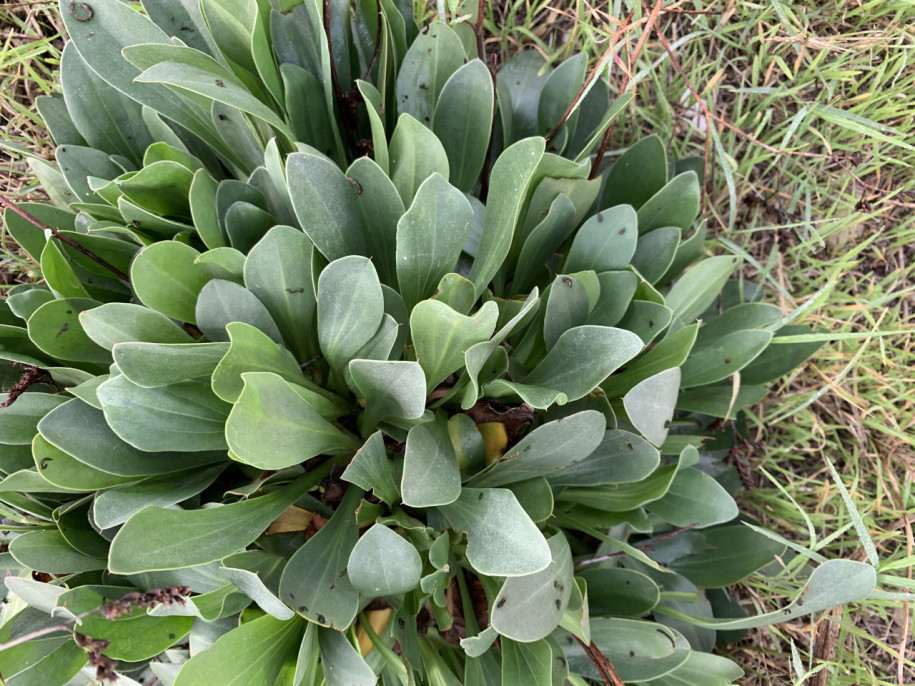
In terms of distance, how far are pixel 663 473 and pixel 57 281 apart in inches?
30.3

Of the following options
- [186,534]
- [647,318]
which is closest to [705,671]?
[647,318]

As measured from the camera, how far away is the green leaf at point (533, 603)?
2.30 ft

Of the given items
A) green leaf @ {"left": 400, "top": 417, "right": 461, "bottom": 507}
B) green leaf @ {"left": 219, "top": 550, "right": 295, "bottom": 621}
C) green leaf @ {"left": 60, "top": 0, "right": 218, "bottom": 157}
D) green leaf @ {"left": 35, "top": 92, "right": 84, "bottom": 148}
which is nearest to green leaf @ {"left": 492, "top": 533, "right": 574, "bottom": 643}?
green leaf @ {"left": 400, "top": 417, "right": 461, "bottom": 507}

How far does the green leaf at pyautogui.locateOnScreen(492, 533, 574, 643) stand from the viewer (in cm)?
70

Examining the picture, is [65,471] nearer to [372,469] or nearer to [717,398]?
[372,469]

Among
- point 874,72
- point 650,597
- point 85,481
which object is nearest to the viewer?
point 85,481

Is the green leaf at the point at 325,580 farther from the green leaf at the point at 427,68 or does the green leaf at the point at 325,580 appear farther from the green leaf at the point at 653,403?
the green leaf at the point at 427,68

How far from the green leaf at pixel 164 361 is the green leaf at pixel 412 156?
0.29 m

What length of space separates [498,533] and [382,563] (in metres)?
0.12

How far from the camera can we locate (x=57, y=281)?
81 centimetres

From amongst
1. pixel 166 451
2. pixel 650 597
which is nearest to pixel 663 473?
pixel 650 597

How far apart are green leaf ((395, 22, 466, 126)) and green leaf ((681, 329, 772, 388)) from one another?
514 millimetres

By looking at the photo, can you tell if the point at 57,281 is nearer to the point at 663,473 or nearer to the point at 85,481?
the point at 85,481

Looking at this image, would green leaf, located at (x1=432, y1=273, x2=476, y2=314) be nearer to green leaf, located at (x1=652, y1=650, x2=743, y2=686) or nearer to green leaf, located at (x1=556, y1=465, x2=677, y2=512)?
green leaf, located at (x1=556, y1=465, x2=677, y2=512)
